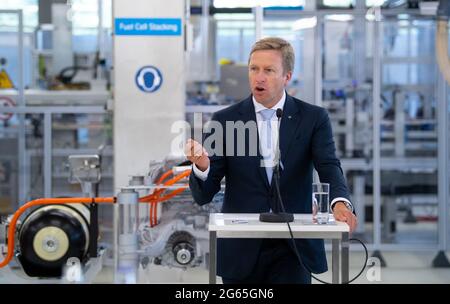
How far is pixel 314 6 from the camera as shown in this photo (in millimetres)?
7801

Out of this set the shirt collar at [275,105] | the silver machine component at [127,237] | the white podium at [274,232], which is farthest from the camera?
the silver machine component at [127,237]

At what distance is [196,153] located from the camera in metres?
2.93

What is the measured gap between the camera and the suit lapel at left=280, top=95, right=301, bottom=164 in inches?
125

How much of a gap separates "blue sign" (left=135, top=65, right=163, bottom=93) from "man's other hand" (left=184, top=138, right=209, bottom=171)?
8.45 feet

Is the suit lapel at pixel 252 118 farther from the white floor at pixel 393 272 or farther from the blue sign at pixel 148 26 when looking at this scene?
the blue sign at pixel 148 26

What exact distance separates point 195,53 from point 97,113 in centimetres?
197

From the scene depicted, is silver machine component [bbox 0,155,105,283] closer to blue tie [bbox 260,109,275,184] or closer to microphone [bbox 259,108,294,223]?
blue tie [bbox 260,109,275,184]

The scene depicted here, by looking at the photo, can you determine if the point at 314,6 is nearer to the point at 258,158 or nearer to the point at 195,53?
the point at 195,53

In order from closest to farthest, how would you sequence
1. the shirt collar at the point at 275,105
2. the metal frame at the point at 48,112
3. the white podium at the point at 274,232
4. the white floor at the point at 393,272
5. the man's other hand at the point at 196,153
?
1. the white podium at the point at 274,232
2. the man's other hand at the point at 196,153
3. the shirt collar at the point at 275,105
4. the white floor at the point at 393,272
5. the metal frame at the point at 48,112

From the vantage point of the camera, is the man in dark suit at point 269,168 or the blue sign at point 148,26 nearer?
the man in dark suit at point 269,168

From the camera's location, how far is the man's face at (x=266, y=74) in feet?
10.2

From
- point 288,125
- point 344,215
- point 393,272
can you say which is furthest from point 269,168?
point 393,272

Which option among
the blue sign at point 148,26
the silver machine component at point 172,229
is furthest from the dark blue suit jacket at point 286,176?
the blue sign at point 148,26

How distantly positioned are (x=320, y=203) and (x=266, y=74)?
1.72 ft
